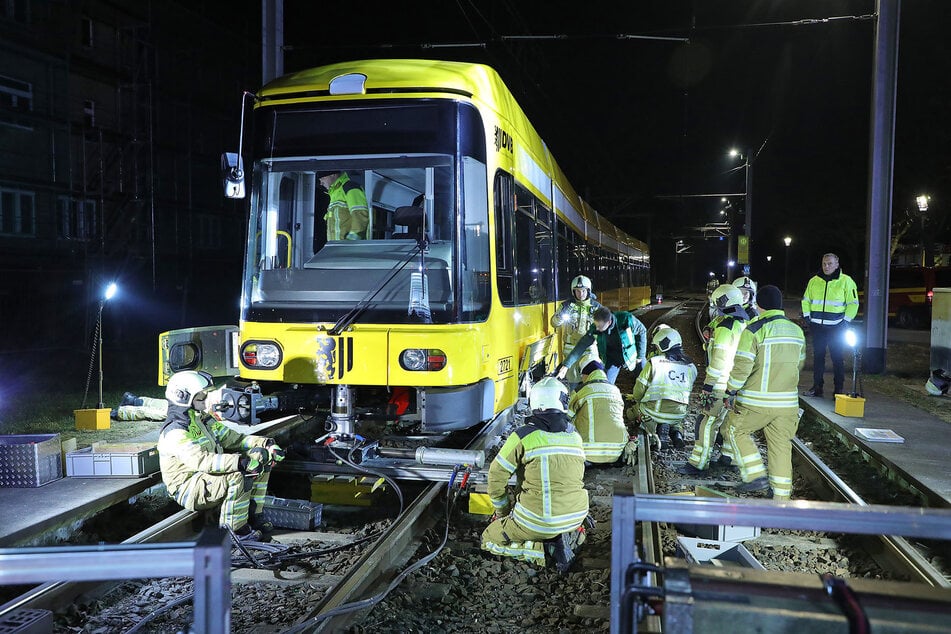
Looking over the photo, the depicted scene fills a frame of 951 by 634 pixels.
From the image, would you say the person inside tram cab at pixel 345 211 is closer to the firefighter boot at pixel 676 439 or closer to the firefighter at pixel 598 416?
the firefighter at pixel 598 416

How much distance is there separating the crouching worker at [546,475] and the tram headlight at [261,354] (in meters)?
2.34

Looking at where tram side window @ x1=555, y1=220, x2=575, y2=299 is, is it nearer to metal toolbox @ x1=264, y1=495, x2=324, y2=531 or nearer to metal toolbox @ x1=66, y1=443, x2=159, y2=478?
metal toolbox @ x1=264, y1=495, x2=324, y2=531

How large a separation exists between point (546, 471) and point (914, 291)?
2681cm

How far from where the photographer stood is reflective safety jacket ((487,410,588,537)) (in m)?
4.62

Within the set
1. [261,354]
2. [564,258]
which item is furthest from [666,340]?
[261,354]

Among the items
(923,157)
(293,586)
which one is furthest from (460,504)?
(923,157)

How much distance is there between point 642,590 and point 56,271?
2392cm

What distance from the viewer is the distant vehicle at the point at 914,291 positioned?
1015 inches

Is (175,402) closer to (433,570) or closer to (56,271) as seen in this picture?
(433,570)

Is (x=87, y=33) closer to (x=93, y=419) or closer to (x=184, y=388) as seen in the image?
(x=93, y=419)

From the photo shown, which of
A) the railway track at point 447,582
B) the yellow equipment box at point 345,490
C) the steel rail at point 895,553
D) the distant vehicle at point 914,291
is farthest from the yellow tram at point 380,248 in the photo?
the distant vehicle at point 914,291

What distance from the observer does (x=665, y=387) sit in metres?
7.83

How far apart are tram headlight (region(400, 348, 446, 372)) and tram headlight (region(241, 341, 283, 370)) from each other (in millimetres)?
1118

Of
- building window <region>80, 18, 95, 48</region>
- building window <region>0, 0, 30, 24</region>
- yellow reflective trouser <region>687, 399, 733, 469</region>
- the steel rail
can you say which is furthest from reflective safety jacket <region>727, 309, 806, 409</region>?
building window <region>80, 18, 95, 48</region>
